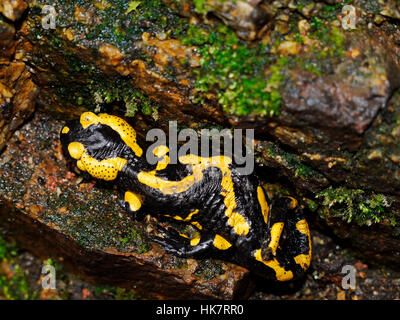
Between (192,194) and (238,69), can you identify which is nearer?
(238,69)

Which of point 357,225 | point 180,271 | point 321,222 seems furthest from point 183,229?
point 357,225

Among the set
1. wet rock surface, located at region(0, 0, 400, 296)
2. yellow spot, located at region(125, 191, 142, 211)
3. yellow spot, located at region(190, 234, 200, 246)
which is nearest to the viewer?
wet rock surface, located at region(0, 0, 400, 296)

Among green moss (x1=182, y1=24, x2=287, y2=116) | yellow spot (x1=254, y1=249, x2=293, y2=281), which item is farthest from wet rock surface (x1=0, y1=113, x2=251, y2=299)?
green moss (x1=182, y1=24, x2=287, y2=116)

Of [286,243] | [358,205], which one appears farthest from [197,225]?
[358,205]

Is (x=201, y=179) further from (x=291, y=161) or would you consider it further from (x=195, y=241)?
(x=291, y=161)

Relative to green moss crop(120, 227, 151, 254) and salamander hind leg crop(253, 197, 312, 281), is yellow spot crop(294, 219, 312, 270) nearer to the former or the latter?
salamander hind leg crop(253, 197, 312, 281)

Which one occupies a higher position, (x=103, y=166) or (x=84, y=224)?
(x=103, y=166)
